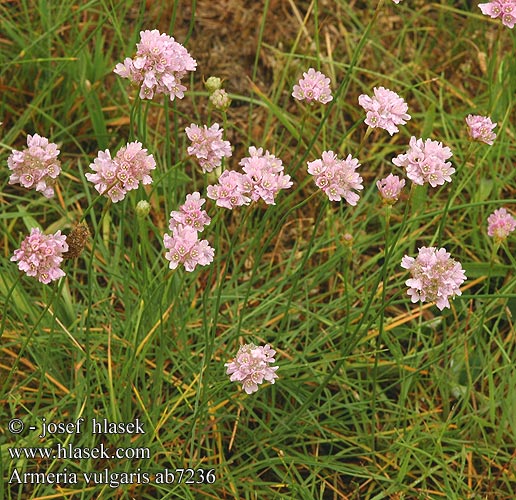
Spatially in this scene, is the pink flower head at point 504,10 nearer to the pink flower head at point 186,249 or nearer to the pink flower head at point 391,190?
the pink flower head at point 391,190

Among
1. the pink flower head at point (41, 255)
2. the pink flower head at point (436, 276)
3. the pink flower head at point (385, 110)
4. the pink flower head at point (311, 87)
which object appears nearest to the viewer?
the pink flower head at point (41, 255)

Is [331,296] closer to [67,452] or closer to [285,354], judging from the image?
[285,354]

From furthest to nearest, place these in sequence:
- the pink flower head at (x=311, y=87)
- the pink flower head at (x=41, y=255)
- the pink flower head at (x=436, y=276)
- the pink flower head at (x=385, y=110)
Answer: the pink flower head at (x=311, y=87) < the pink flower head at (x=385, y=110) < the pink flower head at (x=436, y=276) < the pink flower head at (x=41, y=255)

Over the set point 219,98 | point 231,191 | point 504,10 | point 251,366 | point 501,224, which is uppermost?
point 504,10

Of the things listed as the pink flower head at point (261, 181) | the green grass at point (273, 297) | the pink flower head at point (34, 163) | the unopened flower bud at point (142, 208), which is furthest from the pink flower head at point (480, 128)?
the pink flower head at point (34, 163)

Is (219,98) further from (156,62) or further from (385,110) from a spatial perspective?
(385,110)

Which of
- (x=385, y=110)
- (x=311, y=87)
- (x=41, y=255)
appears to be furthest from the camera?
(x=311, y=87)

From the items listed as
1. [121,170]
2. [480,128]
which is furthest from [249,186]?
[480,128]
